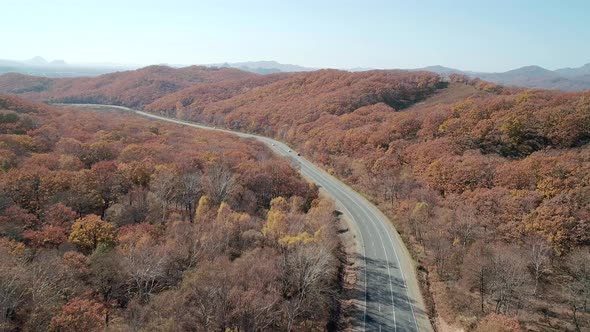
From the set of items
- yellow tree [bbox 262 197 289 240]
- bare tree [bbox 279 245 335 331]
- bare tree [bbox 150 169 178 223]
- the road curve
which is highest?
bare tree [bbox 150 169 178 223]

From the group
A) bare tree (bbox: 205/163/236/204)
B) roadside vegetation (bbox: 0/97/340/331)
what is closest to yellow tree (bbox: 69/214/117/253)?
roadside vegetation (bbox: 0/97/340/331)

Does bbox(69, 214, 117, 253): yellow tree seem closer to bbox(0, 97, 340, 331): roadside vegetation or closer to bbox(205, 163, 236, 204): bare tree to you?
bbox(0, 97, 340, 331): roadside vegetation

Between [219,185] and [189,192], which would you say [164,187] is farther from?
[219,185]

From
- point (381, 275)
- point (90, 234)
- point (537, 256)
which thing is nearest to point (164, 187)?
point (90, 234)

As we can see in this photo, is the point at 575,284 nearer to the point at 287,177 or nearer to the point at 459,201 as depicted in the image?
the point at 459,201

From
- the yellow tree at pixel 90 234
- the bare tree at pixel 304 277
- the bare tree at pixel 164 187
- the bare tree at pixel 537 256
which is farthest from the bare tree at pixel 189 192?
the bare tree at pixel 537 256

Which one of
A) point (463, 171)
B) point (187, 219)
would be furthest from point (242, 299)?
point (463, 171)

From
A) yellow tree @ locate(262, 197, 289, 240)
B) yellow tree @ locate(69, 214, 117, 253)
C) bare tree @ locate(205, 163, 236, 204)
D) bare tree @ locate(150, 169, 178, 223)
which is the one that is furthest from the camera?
bare tree @ locate(205, 163, 236, 204)
